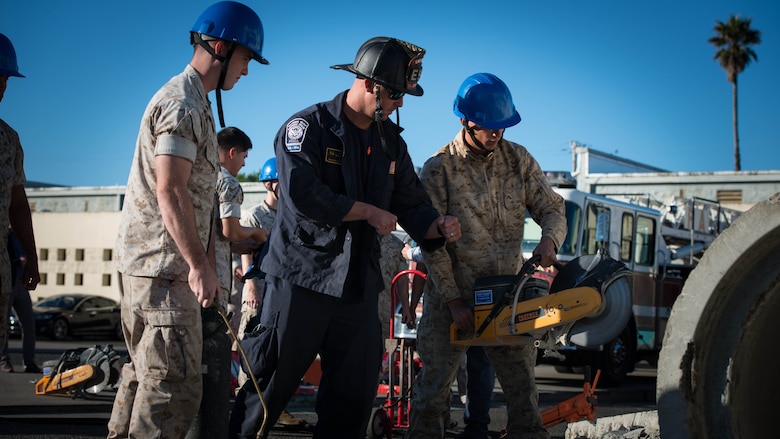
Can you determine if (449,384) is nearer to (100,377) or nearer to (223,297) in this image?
(223,297)

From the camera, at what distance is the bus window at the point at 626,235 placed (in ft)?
43.0

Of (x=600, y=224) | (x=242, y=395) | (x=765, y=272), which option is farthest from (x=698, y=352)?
(x=600, y=224)

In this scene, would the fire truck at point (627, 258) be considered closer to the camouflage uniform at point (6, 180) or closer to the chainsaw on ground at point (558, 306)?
the chainsaw on ground at point (558, 306)

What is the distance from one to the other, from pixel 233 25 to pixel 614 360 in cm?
995

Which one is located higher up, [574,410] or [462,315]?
[462,315]

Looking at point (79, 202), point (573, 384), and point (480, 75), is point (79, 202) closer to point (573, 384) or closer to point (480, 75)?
point (573, 384)

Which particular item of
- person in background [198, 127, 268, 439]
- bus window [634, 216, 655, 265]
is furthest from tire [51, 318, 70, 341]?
person in background [198, 127, 268, 439]

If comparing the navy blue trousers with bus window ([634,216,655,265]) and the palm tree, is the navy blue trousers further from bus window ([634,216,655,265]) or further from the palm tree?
the palm tree

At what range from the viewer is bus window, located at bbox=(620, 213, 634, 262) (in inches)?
516

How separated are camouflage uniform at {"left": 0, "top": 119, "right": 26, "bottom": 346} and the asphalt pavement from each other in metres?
1.54

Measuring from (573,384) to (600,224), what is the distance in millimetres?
2318

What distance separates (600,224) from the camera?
489 inches

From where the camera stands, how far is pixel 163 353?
3371mm

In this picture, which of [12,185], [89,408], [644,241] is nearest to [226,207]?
[12,185]
